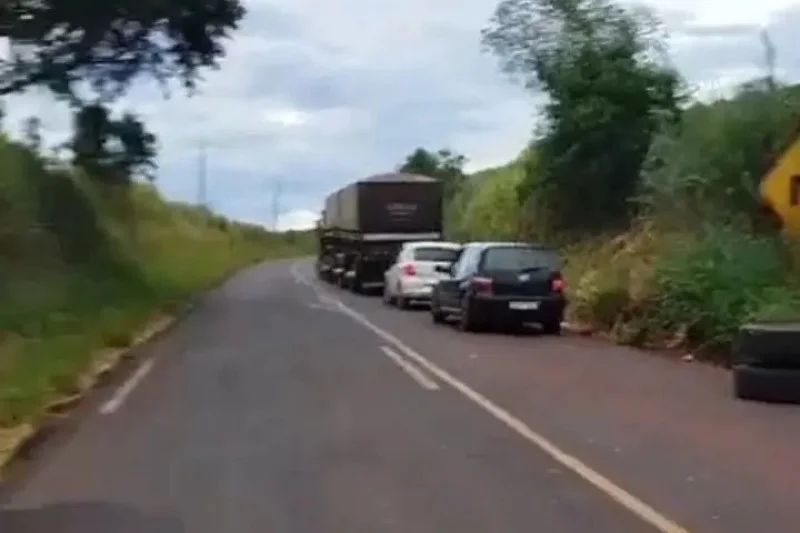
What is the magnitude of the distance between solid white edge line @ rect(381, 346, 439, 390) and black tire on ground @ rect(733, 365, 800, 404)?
3430mm

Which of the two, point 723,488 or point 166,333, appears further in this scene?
point 166,333

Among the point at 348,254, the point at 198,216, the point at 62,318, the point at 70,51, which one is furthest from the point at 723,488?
the point at 198,216

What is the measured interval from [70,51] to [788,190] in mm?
20287

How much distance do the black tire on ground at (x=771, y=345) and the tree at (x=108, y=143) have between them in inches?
1065

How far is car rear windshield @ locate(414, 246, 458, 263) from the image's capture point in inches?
1585

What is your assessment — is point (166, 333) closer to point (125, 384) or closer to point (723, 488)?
point (125, 384)

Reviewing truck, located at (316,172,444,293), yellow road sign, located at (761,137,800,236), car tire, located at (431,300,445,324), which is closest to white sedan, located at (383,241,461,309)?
car tire, located at (431,300,445,324)

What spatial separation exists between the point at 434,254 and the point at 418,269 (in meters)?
0.54

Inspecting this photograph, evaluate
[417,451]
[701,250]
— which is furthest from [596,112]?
[417,451]

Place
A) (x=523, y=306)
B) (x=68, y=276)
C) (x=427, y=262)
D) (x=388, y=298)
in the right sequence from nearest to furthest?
(x=523, y=306), (x=68, y=276), (x=427, y=262), (x=388, y=298)

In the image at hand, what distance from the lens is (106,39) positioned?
3772cm

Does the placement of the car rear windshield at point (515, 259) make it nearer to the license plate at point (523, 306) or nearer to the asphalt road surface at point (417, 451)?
the license plate at point (523, 306)

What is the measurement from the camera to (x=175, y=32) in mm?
39250

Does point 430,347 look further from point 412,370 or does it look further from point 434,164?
point 434,164
